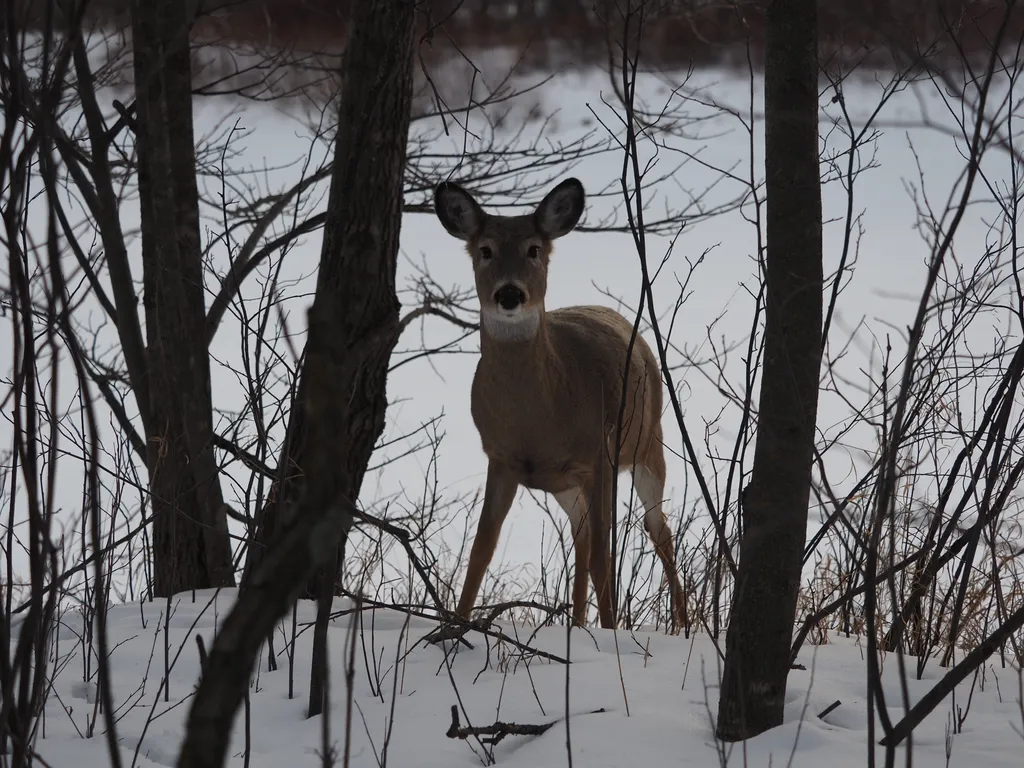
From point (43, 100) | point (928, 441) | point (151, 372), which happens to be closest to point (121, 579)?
point (151, 372)

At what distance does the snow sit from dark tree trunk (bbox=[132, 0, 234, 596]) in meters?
1.62

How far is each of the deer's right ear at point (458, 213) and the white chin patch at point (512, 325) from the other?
1.82ft

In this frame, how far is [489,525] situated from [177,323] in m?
1.89

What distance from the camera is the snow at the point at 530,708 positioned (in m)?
2.76

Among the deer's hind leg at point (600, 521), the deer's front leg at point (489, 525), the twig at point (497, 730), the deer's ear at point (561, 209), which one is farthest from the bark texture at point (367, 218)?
the deer's hind leg at point (600, 521)

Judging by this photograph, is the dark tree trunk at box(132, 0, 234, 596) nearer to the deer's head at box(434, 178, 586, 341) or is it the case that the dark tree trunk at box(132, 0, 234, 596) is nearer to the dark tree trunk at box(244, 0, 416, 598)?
the dark tree trunk at box(244, 0, 416, 598)

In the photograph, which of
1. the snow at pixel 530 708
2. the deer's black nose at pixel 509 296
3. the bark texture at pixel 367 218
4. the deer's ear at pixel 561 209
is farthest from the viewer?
the deer's ear at pixel 561 209

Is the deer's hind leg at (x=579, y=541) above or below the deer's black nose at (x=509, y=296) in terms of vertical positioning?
below

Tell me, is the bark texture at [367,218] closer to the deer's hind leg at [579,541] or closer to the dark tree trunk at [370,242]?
the dark tree trunk at [370,242]

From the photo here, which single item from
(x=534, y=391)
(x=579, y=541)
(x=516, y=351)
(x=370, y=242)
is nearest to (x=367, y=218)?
(x=370, y=242)

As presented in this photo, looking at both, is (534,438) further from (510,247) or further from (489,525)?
(510,247)

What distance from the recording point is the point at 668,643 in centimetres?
402

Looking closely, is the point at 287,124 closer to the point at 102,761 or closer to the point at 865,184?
the point at 865,184

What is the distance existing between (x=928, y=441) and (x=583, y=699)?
1.72m
